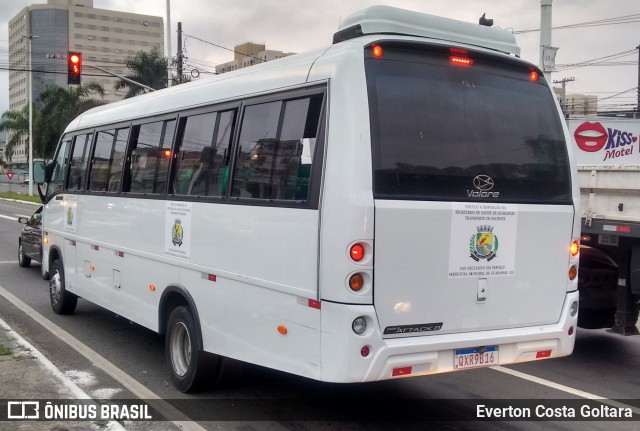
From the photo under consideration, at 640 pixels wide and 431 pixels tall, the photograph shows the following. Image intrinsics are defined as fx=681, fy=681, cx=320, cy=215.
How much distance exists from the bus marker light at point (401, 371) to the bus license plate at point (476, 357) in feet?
1.40

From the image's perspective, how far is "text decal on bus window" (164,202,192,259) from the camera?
20.8ft

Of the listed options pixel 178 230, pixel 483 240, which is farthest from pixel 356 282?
pixel 178 230

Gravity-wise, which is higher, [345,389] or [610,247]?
[610,247]

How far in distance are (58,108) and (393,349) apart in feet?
171

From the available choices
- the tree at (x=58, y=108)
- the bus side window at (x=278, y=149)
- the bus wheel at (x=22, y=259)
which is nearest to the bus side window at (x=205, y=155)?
the bus side window at (x=278, y=149)

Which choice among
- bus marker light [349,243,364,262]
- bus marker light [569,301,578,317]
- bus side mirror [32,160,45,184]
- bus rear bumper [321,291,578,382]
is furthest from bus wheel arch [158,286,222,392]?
bus side mirror [32,160,45,184]

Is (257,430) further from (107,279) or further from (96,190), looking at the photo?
(96,190)

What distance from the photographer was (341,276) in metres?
4.53

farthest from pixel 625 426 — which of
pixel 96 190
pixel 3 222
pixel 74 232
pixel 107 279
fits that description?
pixel 3 222

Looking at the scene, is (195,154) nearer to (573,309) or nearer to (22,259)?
(573,309)

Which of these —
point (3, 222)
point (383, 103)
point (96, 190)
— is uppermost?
point (383, 103)

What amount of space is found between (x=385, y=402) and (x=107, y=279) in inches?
152

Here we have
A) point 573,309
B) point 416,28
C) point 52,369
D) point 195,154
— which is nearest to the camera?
point 416,28

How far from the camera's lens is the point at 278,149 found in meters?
5.26
